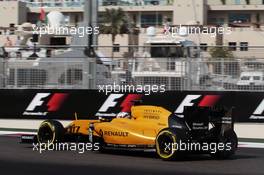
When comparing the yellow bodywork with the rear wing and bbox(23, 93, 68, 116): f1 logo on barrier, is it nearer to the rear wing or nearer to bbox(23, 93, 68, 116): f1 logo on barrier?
the rear wing

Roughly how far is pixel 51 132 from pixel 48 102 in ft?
23.2

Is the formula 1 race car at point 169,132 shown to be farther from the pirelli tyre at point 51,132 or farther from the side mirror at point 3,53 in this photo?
the side mirror at point 3,53

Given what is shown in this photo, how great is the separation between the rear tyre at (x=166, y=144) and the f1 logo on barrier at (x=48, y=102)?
28.0 ft

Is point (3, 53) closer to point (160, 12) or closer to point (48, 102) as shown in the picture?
point (48, 102)

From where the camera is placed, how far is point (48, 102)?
19.3 metres

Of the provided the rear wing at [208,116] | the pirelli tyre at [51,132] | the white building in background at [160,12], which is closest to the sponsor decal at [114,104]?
the pirelli tyre at [51,132]

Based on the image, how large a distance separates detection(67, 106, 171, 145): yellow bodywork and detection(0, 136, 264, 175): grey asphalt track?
14.1 inches

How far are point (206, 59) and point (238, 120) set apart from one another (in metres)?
2.00

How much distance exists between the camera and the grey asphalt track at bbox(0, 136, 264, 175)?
31.3 ft

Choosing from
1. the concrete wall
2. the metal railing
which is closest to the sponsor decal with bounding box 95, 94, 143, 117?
the metal railing

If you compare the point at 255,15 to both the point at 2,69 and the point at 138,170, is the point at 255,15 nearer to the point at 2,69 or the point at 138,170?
the point at 2,69

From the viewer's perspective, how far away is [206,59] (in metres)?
17.7

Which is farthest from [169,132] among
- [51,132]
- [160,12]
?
[160,12]

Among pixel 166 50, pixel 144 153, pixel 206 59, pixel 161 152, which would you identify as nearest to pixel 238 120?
pixel 206 59
